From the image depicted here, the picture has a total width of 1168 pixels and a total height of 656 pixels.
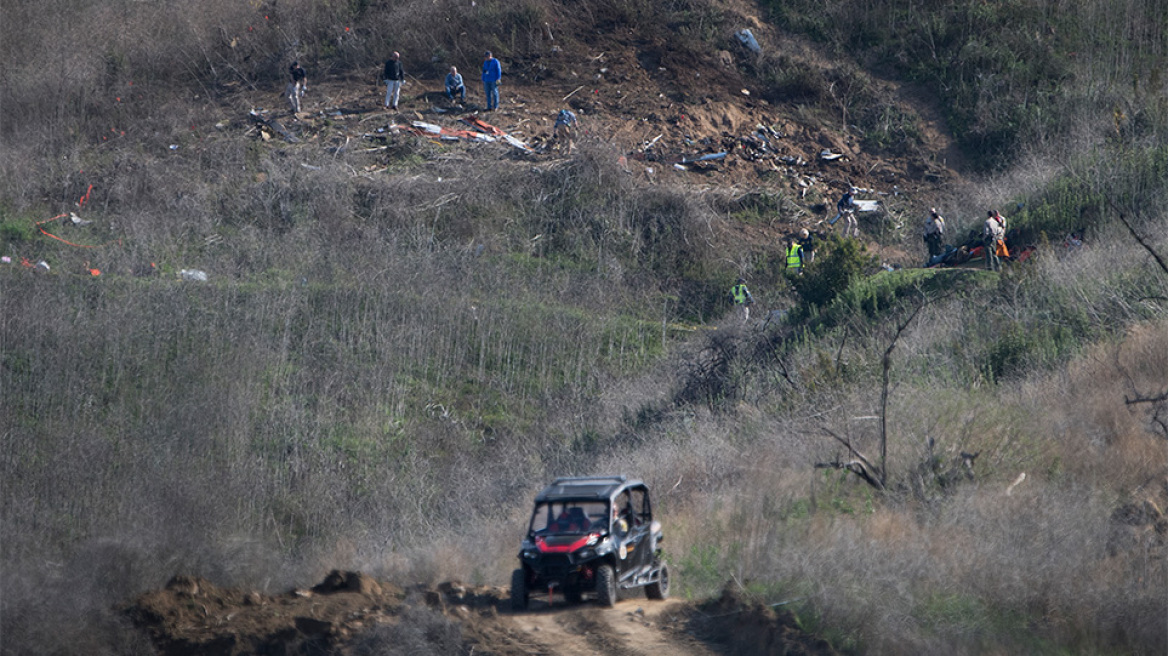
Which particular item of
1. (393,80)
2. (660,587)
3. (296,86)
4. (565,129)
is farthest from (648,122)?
(660,587)

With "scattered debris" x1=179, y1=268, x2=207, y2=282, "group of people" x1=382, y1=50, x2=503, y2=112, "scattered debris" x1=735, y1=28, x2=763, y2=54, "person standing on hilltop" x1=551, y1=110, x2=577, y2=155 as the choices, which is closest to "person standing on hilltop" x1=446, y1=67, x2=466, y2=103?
"group of people" x1=382, y1=50, x2=503, y2=112

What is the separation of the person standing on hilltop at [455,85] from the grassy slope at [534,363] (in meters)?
2.77

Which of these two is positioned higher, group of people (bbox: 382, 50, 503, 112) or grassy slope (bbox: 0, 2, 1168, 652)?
group of people (bbox: 382, 50, 503, 112)

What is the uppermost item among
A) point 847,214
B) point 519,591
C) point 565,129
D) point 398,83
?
Result: point 398,83

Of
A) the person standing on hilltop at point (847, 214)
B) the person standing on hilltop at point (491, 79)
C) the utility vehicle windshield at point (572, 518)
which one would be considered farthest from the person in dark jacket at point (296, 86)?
the utility vehicle windshield at point (572, 518)

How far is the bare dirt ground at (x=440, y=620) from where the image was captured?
10508 mm

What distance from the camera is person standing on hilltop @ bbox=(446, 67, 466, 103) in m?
32.7

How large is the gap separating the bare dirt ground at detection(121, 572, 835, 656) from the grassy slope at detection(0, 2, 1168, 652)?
52 centimetres

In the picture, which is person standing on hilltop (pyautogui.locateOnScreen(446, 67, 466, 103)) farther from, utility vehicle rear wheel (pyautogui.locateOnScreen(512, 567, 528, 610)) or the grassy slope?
utility vehicle rear wheel (pyautogui.locateOnScreen(512, 567, 528, 610))

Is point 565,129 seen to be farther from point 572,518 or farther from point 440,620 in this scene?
point 440,620

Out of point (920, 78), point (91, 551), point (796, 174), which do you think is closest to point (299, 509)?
point (91, 551)

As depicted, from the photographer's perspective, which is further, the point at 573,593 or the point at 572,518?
the point at 572,518

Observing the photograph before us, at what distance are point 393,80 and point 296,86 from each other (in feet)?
9.95

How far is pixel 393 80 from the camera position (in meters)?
31.9
